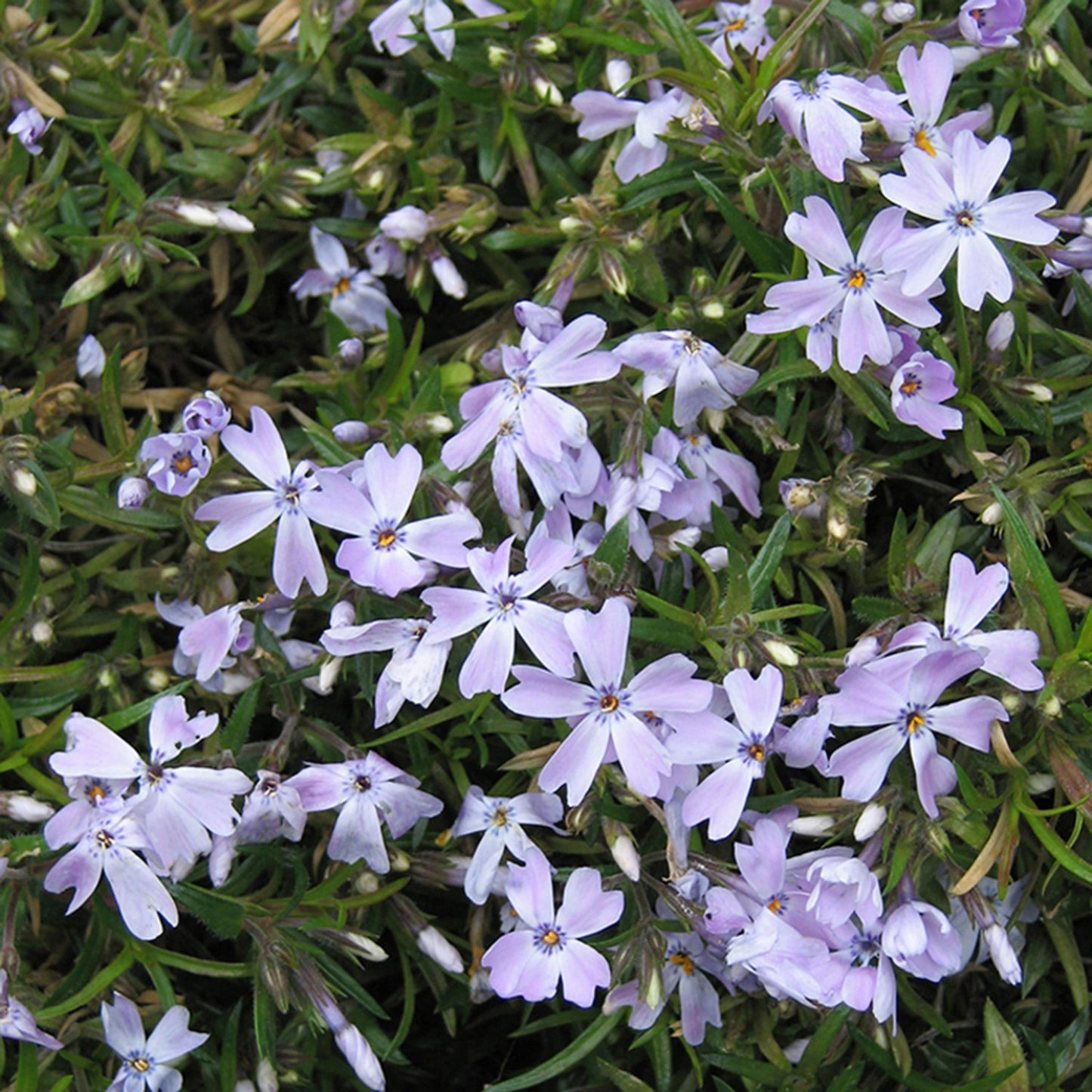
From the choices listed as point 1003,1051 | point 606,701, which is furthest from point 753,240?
point 1003,1051

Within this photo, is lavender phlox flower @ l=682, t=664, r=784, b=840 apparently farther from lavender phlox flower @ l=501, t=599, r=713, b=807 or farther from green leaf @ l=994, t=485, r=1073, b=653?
green leaf @ l=994, t=485, r=1073, b=653

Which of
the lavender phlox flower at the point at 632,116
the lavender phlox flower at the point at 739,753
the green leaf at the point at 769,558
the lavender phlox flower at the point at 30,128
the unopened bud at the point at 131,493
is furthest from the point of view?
the lavender phlox flower at the point at 30,128

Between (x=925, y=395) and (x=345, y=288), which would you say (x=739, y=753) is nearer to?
(x=925, y=395)

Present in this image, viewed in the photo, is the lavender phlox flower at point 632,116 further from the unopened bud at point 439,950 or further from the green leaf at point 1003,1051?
the green leaf at point 1003,1051

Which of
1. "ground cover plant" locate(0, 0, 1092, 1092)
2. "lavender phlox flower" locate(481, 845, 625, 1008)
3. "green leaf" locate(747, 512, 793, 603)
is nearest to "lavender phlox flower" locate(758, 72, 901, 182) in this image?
"ground cover plant" locate(0, 0, 1092, 1092)

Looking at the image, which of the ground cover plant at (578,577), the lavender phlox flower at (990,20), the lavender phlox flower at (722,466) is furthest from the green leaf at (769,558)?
the lavender phlox flower at (990,20)

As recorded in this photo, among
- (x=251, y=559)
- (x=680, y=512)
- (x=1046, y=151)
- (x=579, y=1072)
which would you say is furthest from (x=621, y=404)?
(x=579, y=1072)
